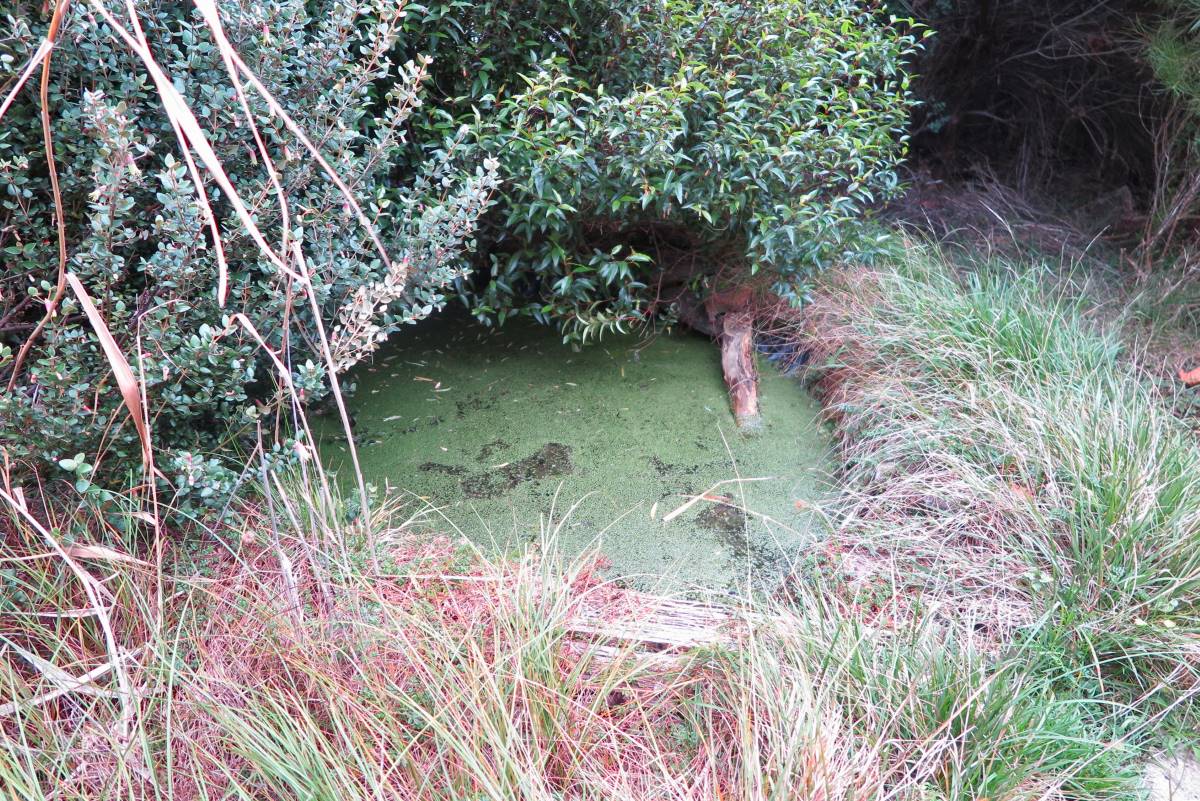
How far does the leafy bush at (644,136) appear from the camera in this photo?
99.4 inches

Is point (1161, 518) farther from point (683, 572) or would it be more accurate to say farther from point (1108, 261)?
point (1108, 261)

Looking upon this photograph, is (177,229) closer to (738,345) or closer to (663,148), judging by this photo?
(663,148)

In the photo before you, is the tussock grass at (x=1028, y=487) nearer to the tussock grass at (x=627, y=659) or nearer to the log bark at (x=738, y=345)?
the tussock grass at (x=627, y=659)

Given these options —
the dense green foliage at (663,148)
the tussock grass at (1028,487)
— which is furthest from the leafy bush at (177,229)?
the tussock grass at (1028,487)

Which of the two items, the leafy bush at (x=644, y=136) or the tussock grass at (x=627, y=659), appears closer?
the tussock grass at (x=627, y=659)

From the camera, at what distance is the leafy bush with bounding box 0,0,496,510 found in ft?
5.72

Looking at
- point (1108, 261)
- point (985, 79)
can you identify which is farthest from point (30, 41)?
point (985, 79)

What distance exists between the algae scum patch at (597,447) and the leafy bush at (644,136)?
0.95ft

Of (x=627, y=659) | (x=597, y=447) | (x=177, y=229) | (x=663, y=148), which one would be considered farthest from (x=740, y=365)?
(x=177, y=229)

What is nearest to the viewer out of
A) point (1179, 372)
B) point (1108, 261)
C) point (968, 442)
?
point (968, 442)

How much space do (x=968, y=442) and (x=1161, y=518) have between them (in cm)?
55

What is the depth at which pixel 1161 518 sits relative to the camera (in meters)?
2.21

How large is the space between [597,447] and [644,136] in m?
1.03

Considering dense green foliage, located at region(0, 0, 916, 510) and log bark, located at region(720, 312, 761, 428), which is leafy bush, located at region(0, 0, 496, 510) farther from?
log bark, located at region(720, 312, 761, 428)
